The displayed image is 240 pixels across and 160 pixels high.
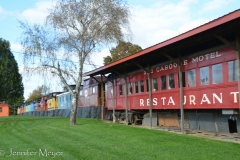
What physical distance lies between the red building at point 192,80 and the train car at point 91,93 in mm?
7181

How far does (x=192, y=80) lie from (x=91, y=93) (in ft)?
52.7

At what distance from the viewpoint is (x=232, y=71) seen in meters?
10.8

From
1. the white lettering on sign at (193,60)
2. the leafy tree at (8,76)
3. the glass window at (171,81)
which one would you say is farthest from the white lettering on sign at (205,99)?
the leafy tree at (8,76)

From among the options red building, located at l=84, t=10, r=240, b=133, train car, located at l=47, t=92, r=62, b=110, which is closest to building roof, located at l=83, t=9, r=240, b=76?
red building, located at l=84, t=10, r=240, b=133

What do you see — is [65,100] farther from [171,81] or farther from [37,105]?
[37,105]

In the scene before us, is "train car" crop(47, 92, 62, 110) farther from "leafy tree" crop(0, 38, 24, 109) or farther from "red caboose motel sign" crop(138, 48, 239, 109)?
"red caboose motel sign" crop(138, 48, 239, 109)

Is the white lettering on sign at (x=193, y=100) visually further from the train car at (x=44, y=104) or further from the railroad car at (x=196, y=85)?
the train car at (x=44, y=104)

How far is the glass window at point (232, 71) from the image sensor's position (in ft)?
34.9

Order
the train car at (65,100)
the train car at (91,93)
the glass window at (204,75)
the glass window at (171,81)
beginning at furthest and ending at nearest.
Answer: the train car at (65,100) → the train car at (91,93) → the glass window at (171,81) → the glass window at (204,75)

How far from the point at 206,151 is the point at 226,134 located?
392cm

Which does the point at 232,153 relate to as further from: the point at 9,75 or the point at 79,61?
the point at 9,75

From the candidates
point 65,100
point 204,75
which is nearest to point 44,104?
point 65,100

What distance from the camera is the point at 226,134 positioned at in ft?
37.7

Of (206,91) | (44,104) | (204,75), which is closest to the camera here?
(206,91)
